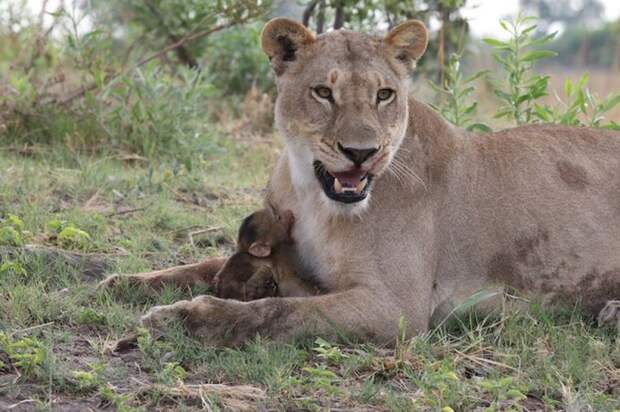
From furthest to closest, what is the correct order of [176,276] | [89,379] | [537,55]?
[537,55]
[176,276]
[89,379]

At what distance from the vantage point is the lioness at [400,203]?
3.77m

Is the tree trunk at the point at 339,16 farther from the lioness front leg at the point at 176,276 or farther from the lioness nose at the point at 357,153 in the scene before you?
the lioness nose at the point at 357,153

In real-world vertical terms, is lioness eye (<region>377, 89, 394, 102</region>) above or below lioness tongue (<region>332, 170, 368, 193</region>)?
above

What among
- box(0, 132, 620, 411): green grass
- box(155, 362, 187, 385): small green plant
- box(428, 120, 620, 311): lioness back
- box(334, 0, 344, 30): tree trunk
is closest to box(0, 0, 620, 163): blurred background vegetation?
box(334, 0, 344, 30): tree trunk

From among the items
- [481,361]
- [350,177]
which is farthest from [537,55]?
[481,361]

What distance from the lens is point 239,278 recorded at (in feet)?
13.6

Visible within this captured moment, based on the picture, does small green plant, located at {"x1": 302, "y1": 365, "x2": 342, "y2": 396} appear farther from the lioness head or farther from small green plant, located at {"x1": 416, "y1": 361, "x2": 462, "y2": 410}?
the lioness head

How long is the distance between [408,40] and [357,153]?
2.24ft

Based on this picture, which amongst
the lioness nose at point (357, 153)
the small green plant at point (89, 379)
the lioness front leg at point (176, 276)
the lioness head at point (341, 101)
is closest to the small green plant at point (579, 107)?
the lioness head at point (341, 101)

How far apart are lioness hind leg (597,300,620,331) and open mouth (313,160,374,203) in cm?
103

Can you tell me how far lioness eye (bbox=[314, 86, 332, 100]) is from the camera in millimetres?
3945

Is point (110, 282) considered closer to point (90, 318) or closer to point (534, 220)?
point (90, 318)

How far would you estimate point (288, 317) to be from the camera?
3.69 meters

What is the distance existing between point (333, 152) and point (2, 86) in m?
3.84
